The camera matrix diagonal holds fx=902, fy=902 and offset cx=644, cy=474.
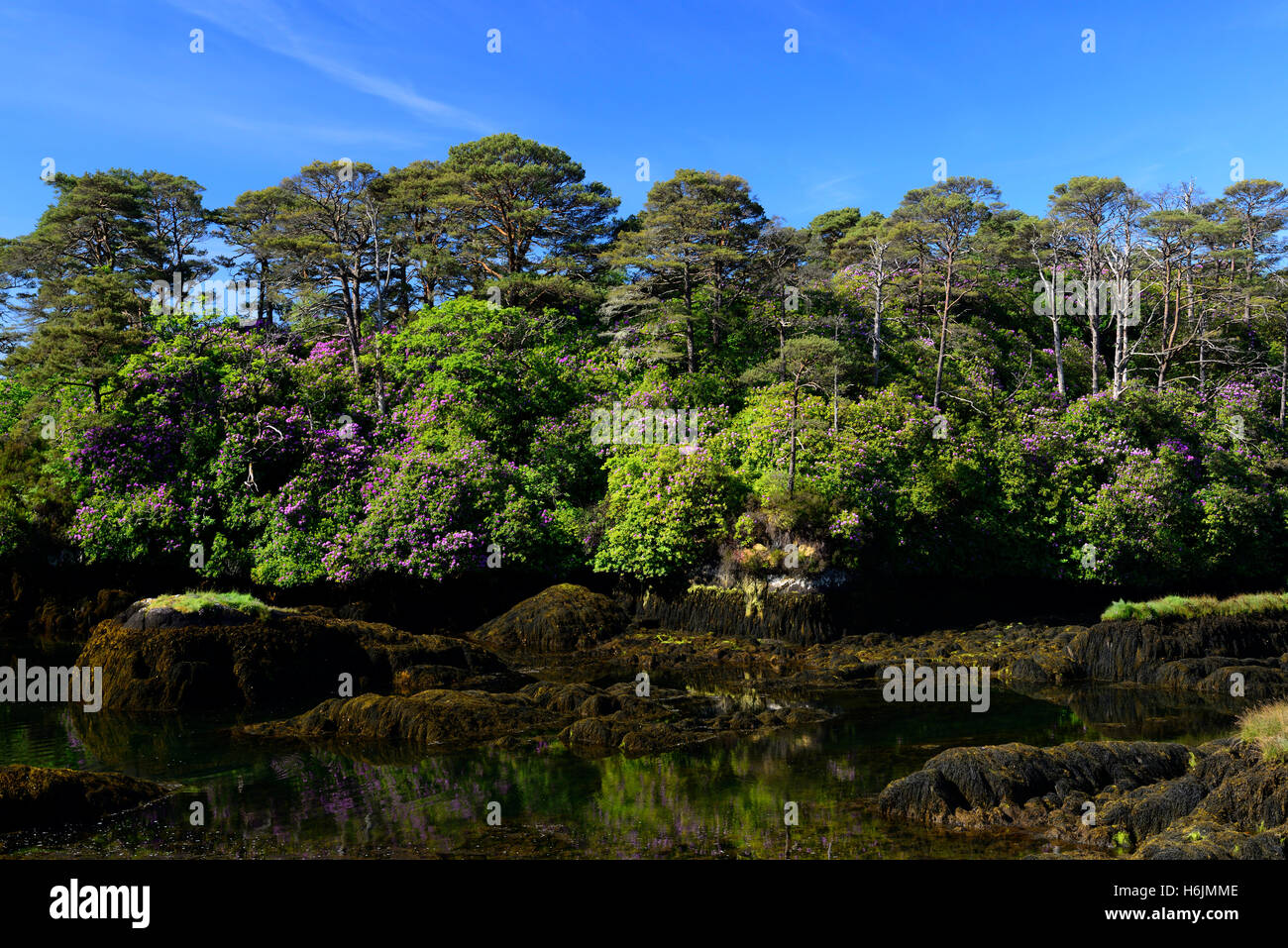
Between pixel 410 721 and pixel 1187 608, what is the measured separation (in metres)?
21.6

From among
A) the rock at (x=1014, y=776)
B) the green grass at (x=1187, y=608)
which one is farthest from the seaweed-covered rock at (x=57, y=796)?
the green grass at (x=1187, y=608)

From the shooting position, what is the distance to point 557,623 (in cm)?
2786

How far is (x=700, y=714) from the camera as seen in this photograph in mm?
19625

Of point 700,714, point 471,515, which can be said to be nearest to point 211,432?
point 471,515

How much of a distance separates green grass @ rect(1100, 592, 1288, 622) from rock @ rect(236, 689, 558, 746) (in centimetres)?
1703

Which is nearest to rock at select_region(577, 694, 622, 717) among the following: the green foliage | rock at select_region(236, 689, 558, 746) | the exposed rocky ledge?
rock at select_region(236, 689, 558, 746)

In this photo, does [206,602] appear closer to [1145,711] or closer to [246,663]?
[246,663]

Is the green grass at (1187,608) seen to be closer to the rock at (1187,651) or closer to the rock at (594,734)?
the rock at (1187,651)

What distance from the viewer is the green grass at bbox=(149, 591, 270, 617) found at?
857 inches

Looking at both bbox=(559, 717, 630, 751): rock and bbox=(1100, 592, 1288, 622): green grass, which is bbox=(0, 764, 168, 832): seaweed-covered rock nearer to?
bbox=(559, 717, 630, 751): rock

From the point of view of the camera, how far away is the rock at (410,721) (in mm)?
17828

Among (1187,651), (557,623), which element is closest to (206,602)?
(557,623)

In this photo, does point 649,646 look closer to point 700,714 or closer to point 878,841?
point 700,714

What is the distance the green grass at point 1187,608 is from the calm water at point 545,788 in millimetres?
5242
